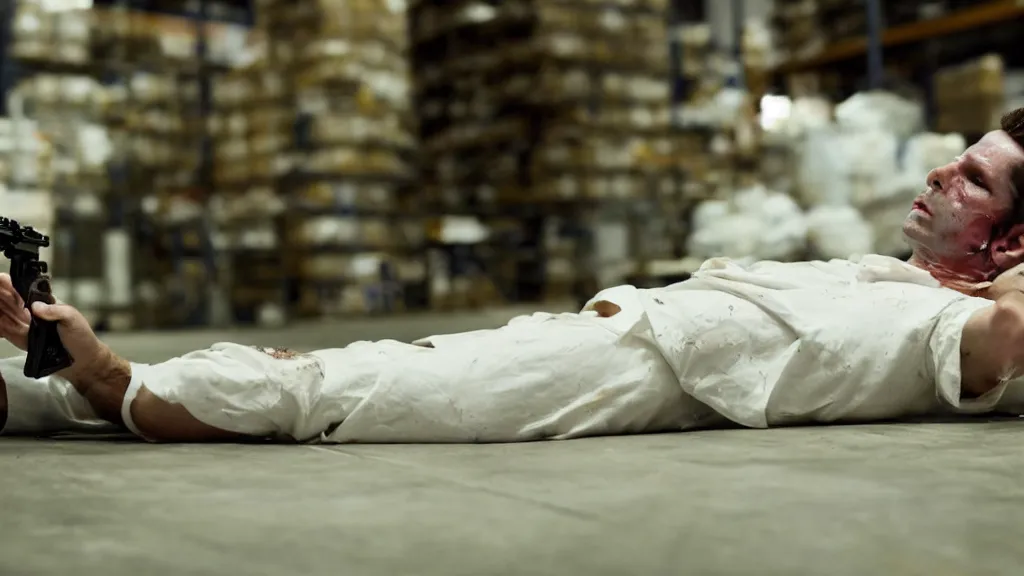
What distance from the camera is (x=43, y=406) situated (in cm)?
174

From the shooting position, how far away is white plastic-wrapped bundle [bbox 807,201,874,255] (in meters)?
4.71

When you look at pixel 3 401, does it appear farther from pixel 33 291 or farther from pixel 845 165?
pixel 845 165

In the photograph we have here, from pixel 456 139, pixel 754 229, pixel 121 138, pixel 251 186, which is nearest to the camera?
pixel 754 229

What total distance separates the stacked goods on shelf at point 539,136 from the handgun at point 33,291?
16.5ft

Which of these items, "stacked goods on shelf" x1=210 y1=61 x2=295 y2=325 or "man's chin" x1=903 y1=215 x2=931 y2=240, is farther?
"stacked goods on shelf" x1=210 y1=61 x2=295 y2=325

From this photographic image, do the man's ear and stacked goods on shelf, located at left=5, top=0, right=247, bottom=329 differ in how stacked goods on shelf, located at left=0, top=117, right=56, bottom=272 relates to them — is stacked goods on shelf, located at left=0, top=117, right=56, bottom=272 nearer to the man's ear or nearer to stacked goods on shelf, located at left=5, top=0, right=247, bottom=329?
stacked goods on shelf, located at left=5, top=0, right=247, bottom=329

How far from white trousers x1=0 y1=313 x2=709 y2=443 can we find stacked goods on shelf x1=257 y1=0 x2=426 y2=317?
13.6ft

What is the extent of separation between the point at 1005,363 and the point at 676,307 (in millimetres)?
501

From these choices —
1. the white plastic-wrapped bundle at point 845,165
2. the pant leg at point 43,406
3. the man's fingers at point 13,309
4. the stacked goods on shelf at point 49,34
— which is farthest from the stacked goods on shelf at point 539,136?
the man's fingers at point 13,309

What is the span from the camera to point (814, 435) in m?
1.67

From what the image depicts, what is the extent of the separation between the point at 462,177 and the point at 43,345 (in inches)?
221

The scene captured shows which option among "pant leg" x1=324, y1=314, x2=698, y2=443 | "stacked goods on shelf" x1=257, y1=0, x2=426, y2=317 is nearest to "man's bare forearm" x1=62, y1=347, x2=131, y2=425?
"pant leg" x1=324, y1=314, x2=698, y2=443

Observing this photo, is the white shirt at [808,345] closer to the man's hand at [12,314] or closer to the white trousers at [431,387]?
the white trousers at [431,387]

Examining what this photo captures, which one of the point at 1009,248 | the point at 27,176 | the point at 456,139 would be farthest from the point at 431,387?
the point at 456,139
